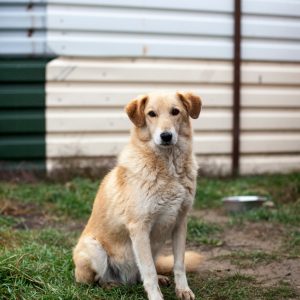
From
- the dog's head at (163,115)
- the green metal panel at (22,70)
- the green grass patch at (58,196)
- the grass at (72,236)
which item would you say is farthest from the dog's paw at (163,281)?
the green metal panel at (22,70)

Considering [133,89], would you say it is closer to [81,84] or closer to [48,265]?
[81,84]

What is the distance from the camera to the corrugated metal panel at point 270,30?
25.2 feet

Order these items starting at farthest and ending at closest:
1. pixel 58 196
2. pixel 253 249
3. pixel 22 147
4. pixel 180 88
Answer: pixel 180 88 → pixel 22 147 → pixel 58 196 → pixel 253 249

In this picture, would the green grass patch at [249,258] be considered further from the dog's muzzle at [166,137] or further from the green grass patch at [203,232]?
the dog's muzzle at [166,137]

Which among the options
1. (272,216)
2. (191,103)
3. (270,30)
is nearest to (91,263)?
(191,103)

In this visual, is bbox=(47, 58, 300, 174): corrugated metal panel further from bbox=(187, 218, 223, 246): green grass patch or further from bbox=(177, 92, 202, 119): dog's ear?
bbox=(177, 92, 202, 119): dog's ear

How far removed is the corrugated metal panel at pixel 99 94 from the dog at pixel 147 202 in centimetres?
356

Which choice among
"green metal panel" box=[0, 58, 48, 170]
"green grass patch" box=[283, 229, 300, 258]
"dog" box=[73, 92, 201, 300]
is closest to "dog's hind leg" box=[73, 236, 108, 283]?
"dog" box=[73, 92, 201, 300]

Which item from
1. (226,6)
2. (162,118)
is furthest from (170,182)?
(226,6)

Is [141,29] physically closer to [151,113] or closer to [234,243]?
[234,243]

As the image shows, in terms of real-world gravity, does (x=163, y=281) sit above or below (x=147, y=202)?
below

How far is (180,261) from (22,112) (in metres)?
4.24

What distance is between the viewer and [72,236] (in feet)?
16.5

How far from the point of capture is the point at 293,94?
793 centimetres
